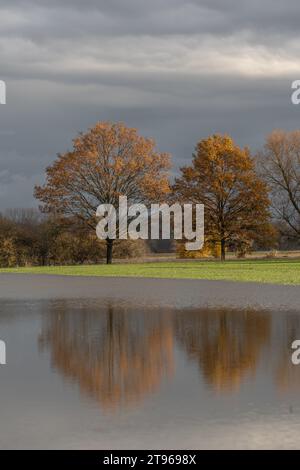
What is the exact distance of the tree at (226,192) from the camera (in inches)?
2596

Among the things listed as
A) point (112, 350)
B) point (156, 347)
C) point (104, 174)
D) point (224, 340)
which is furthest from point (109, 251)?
point (112, 350)

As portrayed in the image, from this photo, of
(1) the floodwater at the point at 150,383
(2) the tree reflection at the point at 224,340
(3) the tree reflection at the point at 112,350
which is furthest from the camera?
(2) the tree reflection at the point at 224,340

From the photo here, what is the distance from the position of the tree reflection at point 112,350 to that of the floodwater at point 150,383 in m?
0.02

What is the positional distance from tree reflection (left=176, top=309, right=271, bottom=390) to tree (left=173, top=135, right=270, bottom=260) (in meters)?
45.1

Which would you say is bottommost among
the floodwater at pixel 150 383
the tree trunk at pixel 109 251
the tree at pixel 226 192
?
the floodwater at pixel 150 383

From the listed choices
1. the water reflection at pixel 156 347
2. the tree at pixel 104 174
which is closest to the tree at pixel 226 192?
the tree at pixel 104 174

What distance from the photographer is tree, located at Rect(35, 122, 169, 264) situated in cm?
6469

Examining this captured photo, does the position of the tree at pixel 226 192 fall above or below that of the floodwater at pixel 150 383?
above

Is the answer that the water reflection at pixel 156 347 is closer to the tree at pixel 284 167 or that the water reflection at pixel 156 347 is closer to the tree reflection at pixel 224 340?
the tree reflection at pixel 224 340

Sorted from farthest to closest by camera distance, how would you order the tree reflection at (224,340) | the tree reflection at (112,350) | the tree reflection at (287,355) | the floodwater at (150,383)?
1. the tree reflection at (224,340)
2. the tree reflection at (287,355)
3. the tree reflection at (112,350)
4. the floodwater at (150,383)

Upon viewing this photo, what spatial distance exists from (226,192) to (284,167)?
7234 mm

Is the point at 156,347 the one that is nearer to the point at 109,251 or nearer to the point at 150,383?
the point at 150,383

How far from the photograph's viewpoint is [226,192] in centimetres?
6656
